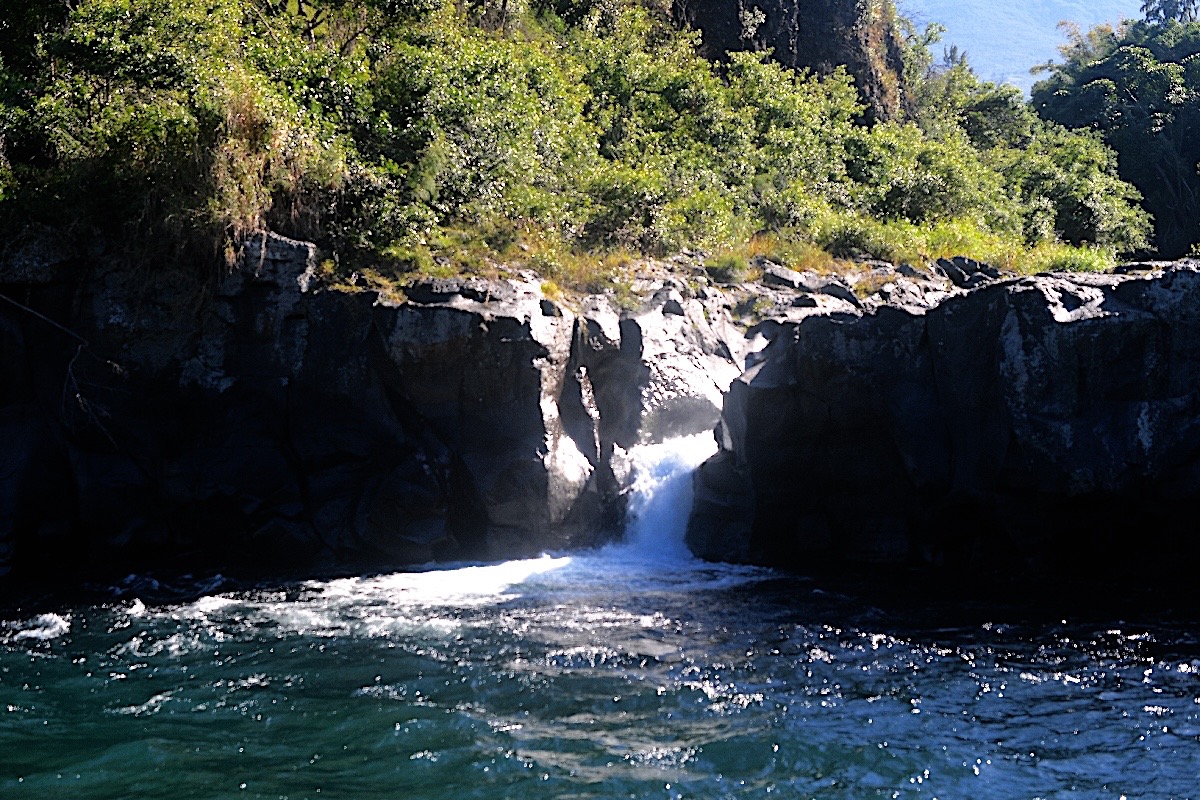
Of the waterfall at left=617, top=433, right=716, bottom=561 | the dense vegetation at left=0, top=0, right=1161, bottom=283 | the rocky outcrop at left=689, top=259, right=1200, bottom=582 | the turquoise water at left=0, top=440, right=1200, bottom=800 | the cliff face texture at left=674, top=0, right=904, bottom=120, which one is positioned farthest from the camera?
the cliff face texture at left=674, top=0, right=904, bottom=120

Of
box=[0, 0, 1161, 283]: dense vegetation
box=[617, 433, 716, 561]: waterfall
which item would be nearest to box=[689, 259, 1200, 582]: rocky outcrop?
→ box=[617, 433, 716, 561]: waterfall

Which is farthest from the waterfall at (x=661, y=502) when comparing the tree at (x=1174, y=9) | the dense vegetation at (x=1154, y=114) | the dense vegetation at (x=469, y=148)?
the tree at (x=1174, y=9)

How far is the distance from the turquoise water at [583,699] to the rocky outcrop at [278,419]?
2424mm

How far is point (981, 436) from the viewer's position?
15633mm

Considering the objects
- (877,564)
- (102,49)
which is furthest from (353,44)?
(877,564)

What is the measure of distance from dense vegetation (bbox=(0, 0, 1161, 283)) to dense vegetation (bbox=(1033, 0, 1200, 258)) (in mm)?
11479

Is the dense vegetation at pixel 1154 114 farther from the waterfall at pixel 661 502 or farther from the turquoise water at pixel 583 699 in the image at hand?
the turquoise water at pixel 583 699

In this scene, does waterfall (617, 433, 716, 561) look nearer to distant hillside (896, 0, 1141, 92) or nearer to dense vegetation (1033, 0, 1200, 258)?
dense vegetation (1033, 0, 1200, 258)

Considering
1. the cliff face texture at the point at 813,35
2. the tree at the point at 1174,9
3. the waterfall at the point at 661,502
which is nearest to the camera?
the waterfall at the point at 661,502

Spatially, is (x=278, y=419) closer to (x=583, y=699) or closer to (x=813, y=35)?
(x=583, y=699)

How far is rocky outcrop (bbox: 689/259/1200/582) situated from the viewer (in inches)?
579

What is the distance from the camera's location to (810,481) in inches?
671

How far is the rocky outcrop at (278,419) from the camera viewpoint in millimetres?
16703

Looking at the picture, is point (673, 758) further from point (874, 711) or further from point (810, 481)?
point (810, 481)
